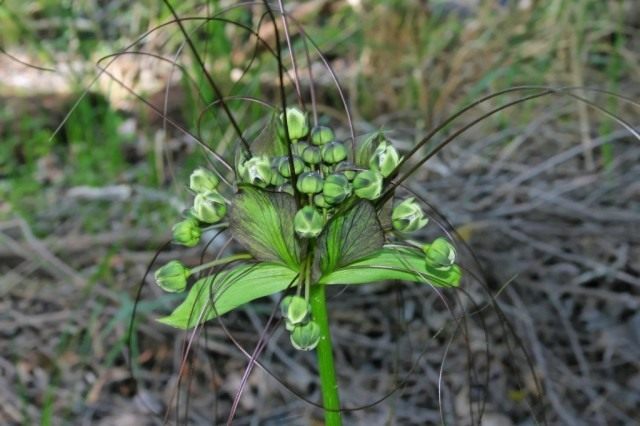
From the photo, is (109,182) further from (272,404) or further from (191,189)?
A: (191,189)

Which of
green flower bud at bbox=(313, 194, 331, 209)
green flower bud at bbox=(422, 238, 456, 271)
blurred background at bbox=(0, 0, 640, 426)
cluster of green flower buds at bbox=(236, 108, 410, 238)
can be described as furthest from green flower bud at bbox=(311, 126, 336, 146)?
blurred background at bbox=(0, 0, 640, 426)

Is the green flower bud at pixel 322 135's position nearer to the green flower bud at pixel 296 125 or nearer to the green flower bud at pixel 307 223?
the green flower bud at pixel 296 125

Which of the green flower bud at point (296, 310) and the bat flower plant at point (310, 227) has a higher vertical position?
the bat flower plant at point (310, 227)

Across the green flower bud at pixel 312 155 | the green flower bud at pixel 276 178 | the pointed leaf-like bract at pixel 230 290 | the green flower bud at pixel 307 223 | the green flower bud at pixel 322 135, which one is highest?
the green flower bud at pixel 322 135

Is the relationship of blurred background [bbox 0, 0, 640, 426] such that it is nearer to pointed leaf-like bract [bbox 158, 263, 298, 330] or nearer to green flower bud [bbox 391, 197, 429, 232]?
pointed leaf-like bract [bbox 158, 263, 298, 330]

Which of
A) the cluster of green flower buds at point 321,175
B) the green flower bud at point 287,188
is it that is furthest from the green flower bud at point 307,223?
the green flower bud at point 287,188

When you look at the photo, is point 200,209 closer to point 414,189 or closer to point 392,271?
point 392,271
